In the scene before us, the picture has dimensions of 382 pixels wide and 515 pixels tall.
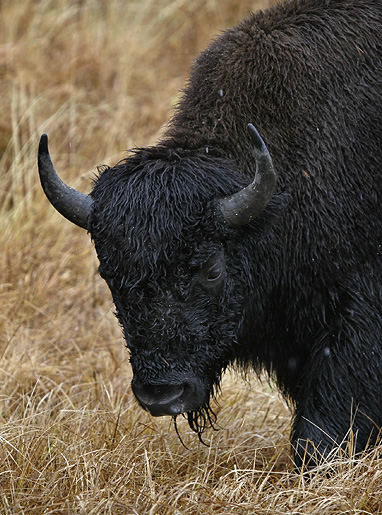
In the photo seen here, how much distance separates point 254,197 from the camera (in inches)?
139

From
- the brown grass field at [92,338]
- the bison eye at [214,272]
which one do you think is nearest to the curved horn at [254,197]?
the bison eye at [214,272]

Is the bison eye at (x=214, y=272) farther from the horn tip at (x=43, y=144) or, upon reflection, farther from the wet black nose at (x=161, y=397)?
the horn tip at (x=43, y=144)

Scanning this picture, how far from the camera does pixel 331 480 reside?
3.47m

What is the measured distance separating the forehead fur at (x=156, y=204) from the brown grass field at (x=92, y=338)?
1.05m

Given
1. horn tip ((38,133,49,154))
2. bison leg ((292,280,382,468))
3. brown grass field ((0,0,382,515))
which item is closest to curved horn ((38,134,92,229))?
horn tip ((38,133,49,154))

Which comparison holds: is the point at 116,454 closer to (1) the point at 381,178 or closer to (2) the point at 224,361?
(2) the point at 224,361

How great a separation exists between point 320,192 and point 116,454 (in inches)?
65.0

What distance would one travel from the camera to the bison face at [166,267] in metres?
3.47

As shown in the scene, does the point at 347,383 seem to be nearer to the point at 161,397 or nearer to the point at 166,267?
the point at 161,397

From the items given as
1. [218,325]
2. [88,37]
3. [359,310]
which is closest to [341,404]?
[359,310]

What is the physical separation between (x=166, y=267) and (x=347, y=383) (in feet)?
3.88

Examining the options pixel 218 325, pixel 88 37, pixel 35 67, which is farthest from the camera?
pixel 88 37

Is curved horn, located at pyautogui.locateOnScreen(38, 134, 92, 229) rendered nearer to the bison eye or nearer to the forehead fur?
the forehead fur

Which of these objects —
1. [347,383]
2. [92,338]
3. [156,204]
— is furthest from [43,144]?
[92,338]
